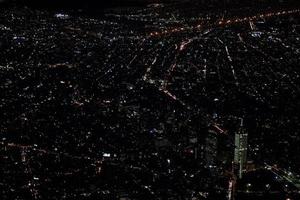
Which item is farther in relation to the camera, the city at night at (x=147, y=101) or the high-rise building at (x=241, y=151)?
the high-rise building at (x=241, y=151)

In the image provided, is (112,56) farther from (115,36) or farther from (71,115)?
(71,115)

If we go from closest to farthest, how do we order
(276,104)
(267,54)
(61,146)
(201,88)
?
(61,146) → (276,104) → (201,88) → (267,54)

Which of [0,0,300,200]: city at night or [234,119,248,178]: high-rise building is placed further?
[234,119,248,178]: high-rise building

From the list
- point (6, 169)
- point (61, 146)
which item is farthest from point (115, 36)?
point (6, 169)

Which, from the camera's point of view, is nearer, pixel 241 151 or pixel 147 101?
pixel 241 151

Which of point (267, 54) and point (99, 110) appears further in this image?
point (267, 54)
